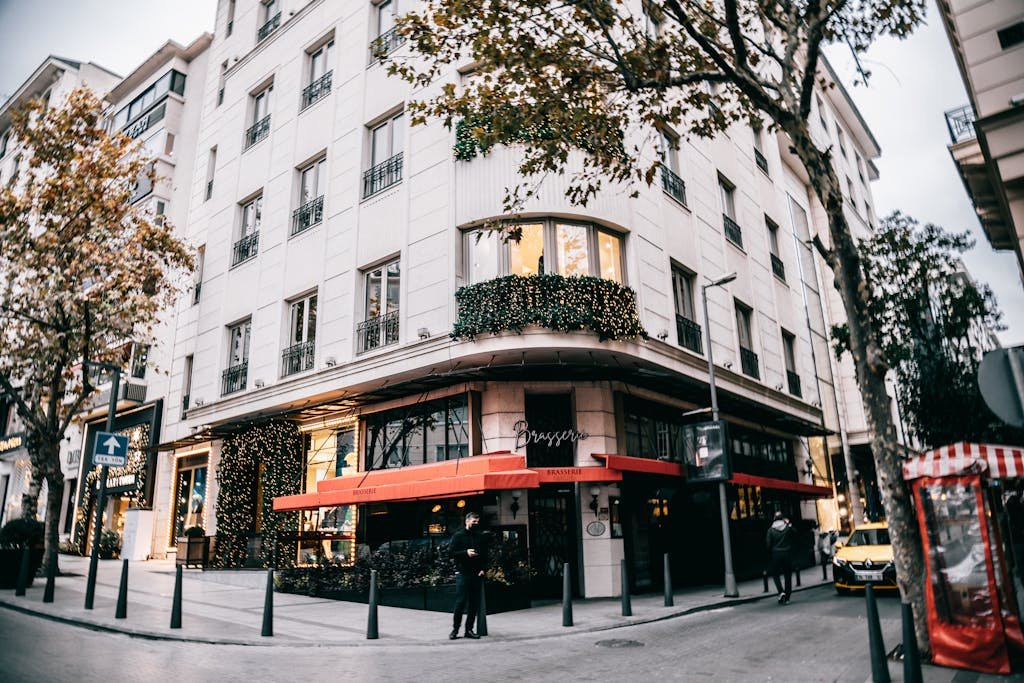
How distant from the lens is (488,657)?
335 inches

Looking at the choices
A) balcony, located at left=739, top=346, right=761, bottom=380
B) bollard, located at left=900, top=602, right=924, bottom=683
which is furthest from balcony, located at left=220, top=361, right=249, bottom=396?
bollard, located at left=900, top=602, right=924, bottom=683

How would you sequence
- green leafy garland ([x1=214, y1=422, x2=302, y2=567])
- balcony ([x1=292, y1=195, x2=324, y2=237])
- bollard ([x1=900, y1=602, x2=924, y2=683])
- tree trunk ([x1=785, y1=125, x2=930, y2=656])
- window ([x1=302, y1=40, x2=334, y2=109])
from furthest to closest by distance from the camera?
window ([x1=302, y1=40, x2=334, y2=109]) < balcony ([x1=292, y1=195, x2=324, y2=237]) < green leafy garland ([x1=214, y1=422, x2=302, y2=567]) < tree trunk ([x1=785, y1=125, x2=930, y2=656]) < bollard ([x1=900, y1=602, x2=924, y2=683])

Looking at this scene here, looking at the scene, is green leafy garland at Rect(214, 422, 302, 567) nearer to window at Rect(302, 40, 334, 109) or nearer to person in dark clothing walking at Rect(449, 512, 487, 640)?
person in dark clothing walking at Rect(449, 512, 487, 640)

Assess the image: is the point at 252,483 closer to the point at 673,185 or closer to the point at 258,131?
the point at 258,131

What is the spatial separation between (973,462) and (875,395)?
1.22m

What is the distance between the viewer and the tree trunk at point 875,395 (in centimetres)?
767

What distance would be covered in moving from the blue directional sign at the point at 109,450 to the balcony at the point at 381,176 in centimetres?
912

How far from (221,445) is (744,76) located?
1984cm

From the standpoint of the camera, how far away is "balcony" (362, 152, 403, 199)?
18.3 meters

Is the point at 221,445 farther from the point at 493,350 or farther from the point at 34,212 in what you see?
the point at 493,350

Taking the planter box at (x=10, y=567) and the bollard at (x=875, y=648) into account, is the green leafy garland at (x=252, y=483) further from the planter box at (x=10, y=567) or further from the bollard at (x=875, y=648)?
the bollard at (x=875, y=648)

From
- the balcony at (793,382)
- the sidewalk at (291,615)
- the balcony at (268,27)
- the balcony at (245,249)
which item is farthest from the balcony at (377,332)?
the balcony at (793,382)

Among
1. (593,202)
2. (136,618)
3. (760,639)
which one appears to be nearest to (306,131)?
(593,202)

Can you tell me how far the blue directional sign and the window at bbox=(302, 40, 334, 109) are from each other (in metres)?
13.0
